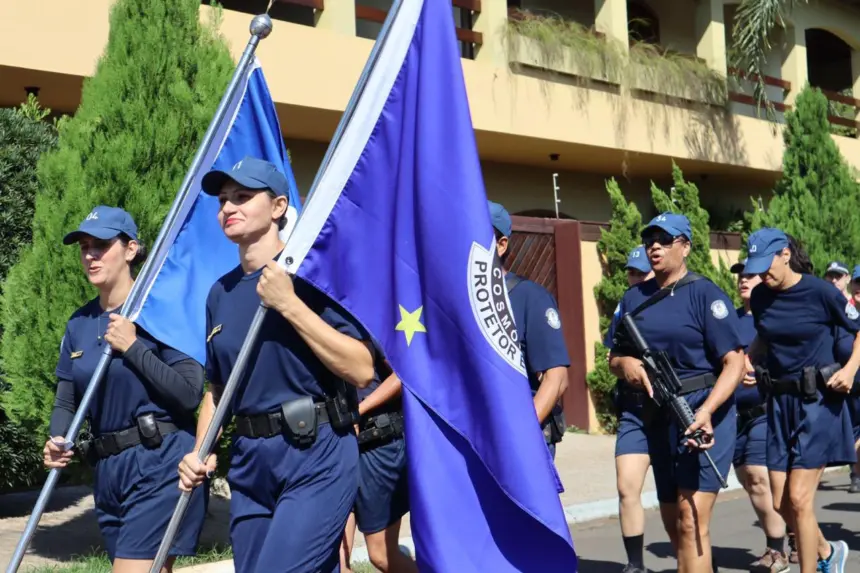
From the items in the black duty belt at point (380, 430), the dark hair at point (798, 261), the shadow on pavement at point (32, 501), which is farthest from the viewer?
the shadow on pavement at point (32, 501)

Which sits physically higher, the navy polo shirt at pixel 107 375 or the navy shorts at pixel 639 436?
the navy polo shirt at pixel 107 375

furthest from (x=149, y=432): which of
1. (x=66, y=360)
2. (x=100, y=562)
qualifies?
(x=100, y=562)

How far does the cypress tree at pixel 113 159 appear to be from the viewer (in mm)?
7363

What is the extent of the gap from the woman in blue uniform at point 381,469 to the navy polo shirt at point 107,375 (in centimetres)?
97

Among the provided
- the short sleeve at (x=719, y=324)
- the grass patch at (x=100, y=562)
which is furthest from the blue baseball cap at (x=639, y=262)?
the grass patch at (x=100, y=562)

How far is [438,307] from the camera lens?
4234 millimetres

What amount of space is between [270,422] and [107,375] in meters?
1.31

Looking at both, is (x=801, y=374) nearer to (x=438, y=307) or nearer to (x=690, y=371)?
(x=690, y=371)

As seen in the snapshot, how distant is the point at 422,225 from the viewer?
429cm

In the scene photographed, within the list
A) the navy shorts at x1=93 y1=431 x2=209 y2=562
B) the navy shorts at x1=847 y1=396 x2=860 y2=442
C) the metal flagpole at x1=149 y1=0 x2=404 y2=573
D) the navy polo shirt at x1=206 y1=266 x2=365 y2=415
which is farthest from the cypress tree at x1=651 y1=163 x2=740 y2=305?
the navy polo shirt at x1=206 y1=266 x2=365 y2=415

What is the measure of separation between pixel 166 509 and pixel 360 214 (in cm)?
154

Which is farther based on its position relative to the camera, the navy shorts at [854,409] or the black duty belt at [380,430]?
the navy shorts at [854,409]

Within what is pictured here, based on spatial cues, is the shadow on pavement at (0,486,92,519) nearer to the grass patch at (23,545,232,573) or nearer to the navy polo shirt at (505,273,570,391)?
the grass patch at (23,545,232,573)

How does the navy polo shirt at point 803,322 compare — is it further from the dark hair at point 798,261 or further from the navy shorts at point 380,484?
the navy shorts at point 380,484
